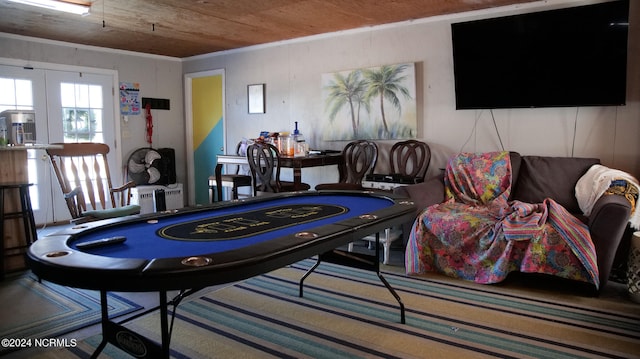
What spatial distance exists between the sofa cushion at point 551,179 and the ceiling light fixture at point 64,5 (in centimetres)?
412

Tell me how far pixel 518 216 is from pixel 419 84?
2.03 m

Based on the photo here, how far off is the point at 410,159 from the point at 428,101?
639 millimetres

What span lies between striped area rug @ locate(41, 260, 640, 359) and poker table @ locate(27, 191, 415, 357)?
30cm

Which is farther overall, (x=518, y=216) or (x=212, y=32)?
(x=212, y=32)

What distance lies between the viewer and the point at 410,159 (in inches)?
191

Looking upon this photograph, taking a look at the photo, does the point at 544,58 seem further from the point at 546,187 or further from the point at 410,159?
the point at 410,159

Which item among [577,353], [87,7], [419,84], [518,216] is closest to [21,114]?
[87,7]

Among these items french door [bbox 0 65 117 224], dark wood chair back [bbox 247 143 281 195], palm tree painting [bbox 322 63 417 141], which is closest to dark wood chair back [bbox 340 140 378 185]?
palm tree painting [bbox 322 63 417 141]

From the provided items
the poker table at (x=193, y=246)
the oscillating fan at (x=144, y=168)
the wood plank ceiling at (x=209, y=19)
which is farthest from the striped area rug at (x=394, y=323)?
the oscillating fan at (x=144, y=168)

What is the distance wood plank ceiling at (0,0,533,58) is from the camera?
407cm

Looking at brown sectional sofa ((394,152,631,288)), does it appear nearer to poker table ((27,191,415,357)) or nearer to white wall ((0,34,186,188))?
poker table ((27,191,415,357))

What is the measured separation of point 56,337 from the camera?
2504 millimetres

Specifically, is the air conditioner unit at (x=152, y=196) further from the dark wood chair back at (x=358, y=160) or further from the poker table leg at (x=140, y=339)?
the poker table leg at (x=140, y=339)

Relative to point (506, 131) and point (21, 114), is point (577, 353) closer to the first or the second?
point (506, 131)
